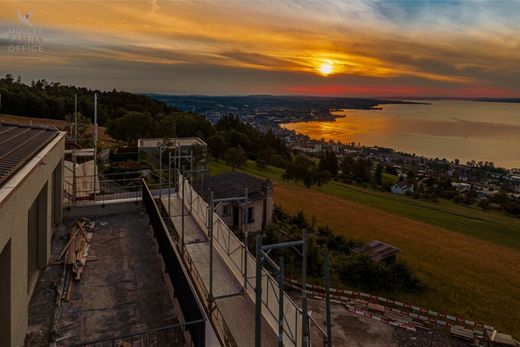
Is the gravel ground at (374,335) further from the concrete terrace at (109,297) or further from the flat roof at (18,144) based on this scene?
the flat roof at (18,144)

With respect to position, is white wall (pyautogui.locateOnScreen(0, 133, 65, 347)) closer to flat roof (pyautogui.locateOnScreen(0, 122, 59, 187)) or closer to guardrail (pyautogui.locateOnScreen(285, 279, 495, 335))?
flat roof (pyautogui.locateOnScreen(0, 122, 59, 187))

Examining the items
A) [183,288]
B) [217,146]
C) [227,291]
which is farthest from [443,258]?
[217,146]

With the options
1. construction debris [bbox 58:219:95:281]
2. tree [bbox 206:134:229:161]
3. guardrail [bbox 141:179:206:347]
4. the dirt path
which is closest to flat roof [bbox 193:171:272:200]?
the dirt path

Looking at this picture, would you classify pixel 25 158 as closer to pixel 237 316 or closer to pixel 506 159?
pixel 237 316

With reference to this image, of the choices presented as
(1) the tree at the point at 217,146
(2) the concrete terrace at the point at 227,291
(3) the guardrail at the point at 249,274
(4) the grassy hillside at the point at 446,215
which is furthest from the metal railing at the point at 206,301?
(1) the tree at the point at 217,146

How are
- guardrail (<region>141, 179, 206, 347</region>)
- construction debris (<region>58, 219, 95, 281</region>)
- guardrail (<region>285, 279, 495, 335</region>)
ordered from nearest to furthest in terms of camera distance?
1. guardrail (<region>141, 179, 206, 347</region>)
2. construction debris (<region>58, 219, 95, 281</region>)
3. guardrail (<region>285, 279, 495, 335</region>)

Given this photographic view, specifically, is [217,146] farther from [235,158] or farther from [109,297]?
[109,297]
